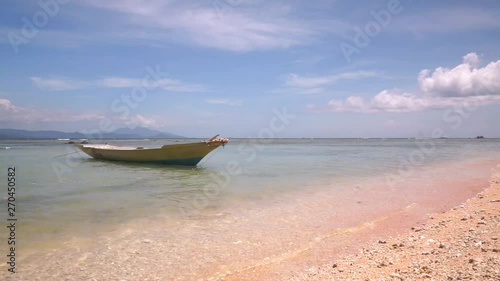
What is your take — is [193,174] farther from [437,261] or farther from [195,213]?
[437,261]

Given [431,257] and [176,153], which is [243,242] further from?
[176,153]

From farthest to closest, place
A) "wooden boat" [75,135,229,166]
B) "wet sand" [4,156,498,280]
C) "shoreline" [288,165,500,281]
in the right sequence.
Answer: "wooden boat" [75,135,229,166], "wet sand" [4,156,498,280], "shoreline" [288,165,500,281]

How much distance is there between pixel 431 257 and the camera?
460 cm

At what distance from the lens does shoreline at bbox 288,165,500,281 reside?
12.9 ft

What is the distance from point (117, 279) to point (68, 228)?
11.2 ft

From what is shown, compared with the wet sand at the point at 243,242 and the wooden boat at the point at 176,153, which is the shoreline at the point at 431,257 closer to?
the wet sand at the point at 243,242

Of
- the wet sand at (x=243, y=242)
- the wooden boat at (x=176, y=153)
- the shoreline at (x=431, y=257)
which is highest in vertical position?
the wooden boat at (x=176, y=153)

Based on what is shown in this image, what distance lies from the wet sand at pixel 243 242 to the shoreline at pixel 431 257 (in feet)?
0.75

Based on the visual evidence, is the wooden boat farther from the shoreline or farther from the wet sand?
the shoreline

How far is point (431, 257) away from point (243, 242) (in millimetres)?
3306

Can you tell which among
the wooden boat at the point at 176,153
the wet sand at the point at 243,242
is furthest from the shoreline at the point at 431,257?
the wooden boat at the point at 176,153

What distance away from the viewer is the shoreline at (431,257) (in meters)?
3.94

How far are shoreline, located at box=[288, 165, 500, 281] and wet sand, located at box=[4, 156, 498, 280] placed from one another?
228 millimetres

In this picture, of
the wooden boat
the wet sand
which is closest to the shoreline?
the wet sand
